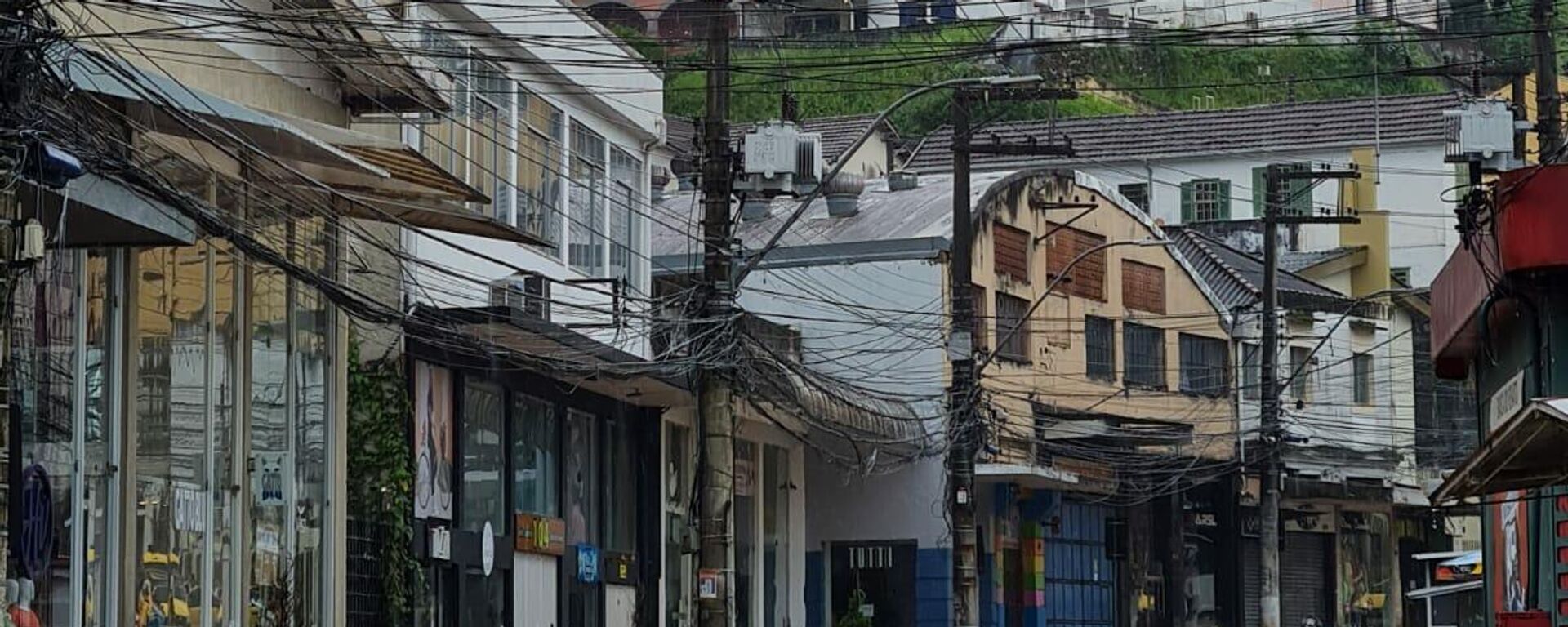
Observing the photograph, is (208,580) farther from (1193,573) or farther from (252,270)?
(1193,573)

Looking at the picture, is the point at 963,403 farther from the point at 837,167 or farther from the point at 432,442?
the point at 432,442

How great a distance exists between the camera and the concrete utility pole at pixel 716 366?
25.0 m

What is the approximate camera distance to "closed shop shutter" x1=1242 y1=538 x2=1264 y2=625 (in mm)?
56250

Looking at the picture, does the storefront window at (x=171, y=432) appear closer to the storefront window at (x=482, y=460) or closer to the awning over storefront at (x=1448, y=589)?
the storefront window at (x=482, y=460)

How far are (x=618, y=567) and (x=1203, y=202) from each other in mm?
38093

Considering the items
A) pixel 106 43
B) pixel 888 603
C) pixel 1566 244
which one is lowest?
pixel 888 603

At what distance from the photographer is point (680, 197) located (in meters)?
50.9

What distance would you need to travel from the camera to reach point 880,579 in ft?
151

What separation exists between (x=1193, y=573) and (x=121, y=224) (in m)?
41.7

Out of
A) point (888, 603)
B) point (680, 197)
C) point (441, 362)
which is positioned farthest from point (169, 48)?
point (680, 197)

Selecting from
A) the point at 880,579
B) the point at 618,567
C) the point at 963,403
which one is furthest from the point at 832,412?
the point at 618,567

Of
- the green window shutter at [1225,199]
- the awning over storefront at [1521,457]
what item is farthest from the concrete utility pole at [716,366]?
the green window shutter at [1225,199]

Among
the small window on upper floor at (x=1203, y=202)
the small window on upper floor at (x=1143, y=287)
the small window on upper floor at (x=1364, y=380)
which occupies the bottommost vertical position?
the small window on upper floor at (x=1364, y=380)

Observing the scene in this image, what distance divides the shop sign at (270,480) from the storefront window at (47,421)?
3.70 m
